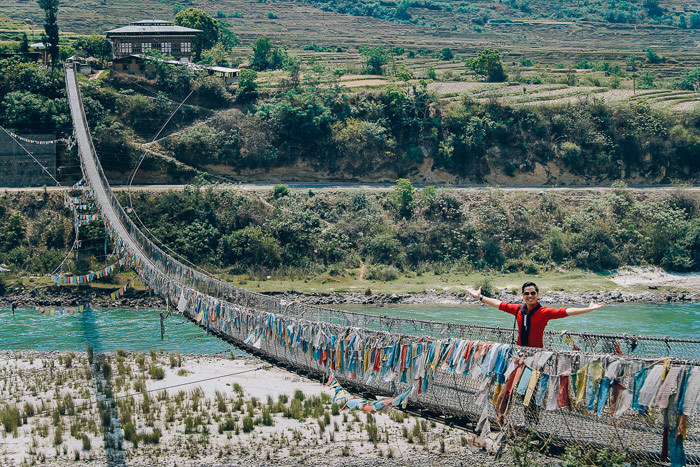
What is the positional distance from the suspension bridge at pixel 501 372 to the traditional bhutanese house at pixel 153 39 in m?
30.7

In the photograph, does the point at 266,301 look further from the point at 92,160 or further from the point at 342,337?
the point at 92,160

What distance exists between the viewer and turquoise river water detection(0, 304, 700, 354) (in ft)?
81.1

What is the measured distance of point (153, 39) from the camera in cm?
4628

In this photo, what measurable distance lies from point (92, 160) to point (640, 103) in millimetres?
27329

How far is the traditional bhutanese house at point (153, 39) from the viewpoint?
45.6m

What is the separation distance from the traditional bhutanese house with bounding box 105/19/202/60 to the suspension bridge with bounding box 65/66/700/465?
3073cm

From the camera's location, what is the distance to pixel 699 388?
369 inches

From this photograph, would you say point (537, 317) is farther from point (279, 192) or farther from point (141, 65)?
point (141, 65)

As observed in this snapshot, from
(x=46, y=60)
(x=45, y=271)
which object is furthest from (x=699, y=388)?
(x=46, y=60)

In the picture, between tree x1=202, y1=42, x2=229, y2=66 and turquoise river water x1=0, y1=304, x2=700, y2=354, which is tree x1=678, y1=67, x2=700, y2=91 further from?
tree x1=202, y1=42, x2=229, y2=66

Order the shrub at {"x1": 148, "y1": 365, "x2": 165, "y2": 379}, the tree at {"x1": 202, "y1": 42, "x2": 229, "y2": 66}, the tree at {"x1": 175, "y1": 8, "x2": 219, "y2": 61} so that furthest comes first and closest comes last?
the tree at {"x1": 175, "y1": 8, "x2": 219, "y2": 61} → the tree at {"x1": 202, "y1": 42, "x2": 229, "y2": 66} → the shrub at {"x1": 148, "y1": 365, "x2": 165, "y2": 379}

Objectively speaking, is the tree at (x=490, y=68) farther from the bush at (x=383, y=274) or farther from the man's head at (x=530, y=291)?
the man's head at (x=530, y=291)

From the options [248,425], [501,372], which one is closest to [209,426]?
[248,425]

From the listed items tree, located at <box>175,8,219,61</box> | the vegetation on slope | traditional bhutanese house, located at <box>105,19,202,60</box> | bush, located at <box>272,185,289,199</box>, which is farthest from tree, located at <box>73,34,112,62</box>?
bush, located at <box>272,185,289,199</box>
